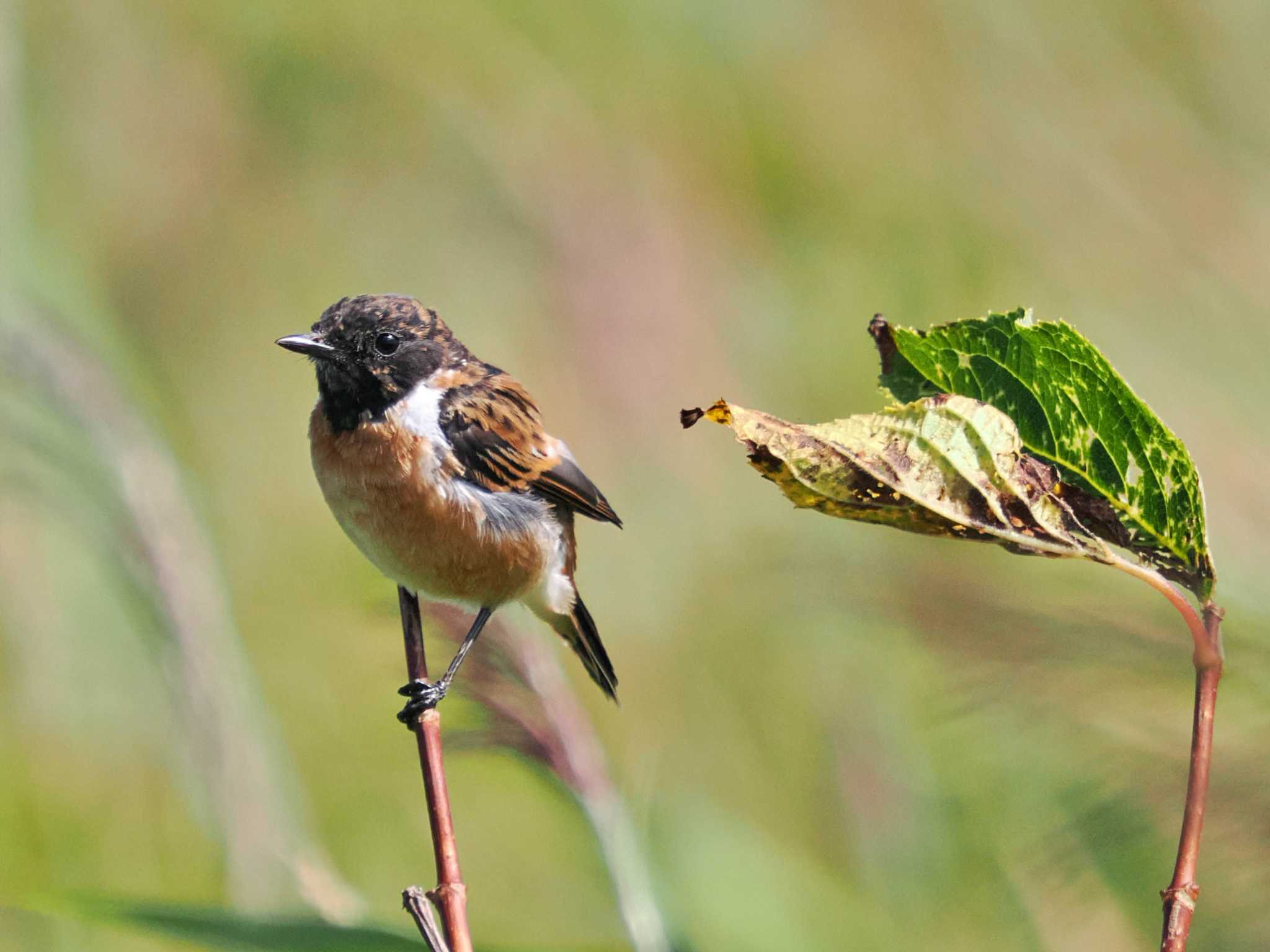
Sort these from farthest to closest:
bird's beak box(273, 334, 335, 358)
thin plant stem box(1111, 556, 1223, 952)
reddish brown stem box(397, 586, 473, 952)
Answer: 1. bird's beak box(273, 334, 335, 358)
2. reddish brown stem box(397, 586, 473, 952)
3. thin plant stem box(1111, 556, 1223, 952)

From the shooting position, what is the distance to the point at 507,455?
292 cm

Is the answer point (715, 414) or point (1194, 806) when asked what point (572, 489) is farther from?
point (1194, 806)

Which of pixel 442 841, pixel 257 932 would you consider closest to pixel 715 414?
pixel 442 841

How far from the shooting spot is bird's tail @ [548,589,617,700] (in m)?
3.05

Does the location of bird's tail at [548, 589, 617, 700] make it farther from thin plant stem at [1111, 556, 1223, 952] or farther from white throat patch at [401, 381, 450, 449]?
thin plant stem at [1111, 556, 1223, 952]

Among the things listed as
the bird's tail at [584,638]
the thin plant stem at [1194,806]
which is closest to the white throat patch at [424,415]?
the bird's tail at [584,638]

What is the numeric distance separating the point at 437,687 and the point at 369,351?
2.90 feet

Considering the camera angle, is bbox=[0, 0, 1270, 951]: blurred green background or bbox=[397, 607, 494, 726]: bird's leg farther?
bbox=[0, 0, 1270, 951]: blurred green background

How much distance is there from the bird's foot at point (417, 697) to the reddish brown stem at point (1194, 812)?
3.86ft

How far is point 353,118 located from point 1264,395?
10.7 feet

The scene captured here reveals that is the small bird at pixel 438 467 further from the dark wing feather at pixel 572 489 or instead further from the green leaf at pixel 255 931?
the green leaf at pixel 255 931

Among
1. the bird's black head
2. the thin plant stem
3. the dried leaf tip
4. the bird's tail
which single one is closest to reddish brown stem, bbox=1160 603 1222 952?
the thin plant stem

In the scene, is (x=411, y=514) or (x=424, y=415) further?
(x=424, y=415)

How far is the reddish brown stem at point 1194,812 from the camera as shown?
2.87ft
